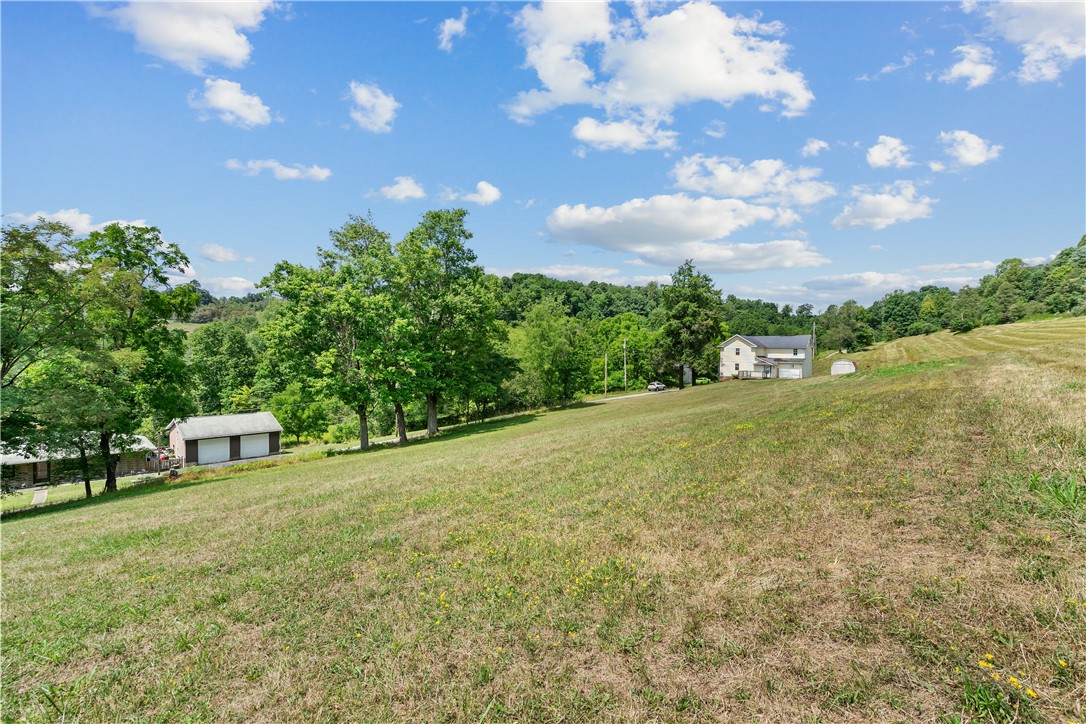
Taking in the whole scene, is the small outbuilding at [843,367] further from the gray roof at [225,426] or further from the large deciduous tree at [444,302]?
the gray roof at [225,426]

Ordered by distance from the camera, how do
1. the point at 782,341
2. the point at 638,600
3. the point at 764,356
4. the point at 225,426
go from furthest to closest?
the point at 782,341
the point at 764,356
the point at 225,426
the point at 638,600

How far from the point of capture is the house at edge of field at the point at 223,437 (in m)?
44.5

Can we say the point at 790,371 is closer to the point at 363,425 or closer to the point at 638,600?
the point at 363,425

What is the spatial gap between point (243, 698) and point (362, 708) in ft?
4.23

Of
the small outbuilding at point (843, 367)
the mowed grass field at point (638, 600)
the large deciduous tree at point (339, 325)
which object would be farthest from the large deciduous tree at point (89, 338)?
the small outbuilding at point (843, 367)

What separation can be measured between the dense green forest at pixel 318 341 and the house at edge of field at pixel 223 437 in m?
5.77

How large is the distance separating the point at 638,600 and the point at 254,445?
5373 cm

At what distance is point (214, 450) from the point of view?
45.5 meters

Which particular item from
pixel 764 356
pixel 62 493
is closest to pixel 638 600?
pixel 62 493

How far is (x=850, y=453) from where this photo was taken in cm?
906

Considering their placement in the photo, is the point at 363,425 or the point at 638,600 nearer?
the point at 638,600

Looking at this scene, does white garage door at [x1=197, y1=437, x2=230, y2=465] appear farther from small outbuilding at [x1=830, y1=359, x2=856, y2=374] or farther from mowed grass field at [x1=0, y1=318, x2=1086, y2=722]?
small outbuilding at [x1=830, y1=359, x2=856, y2=374]

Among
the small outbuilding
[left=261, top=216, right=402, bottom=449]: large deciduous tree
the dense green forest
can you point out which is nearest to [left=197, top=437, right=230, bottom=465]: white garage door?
the dense green forest

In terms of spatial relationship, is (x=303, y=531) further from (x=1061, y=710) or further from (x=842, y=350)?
(x=842, y=350)
